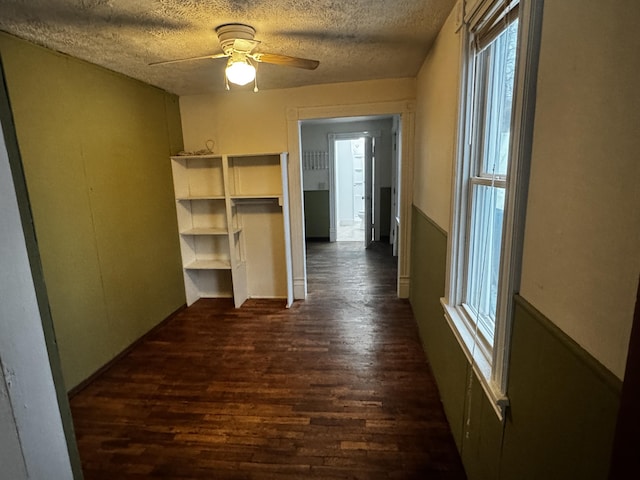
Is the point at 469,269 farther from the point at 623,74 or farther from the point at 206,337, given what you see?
the point at 206,337

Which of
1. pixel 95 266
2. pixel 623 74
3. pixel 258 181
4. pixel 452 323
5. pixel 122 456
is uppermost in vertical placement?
pixel 623 74

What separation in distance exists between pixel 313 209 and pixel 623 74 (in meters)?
6.51

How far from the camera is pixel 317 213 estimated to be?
7.09m

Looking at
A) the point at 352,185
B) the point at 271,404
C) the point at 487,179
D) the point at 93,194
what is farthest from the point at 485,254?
the point at 352,185

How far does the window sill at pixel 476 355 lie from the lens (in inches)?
44.3

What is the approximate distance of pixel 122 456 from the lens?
1.77 m

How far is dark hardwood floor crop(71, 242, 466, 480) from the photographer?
66.6 inches

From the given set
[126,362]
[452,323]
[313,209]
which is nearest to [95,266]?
[126,362]

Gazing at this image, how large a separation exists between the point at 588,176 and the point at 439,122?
157 centimetres

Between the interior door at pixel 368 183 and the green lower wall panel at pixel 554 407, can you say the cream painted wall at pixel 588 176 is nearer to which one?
the green lower wall panel at pixel 554 407

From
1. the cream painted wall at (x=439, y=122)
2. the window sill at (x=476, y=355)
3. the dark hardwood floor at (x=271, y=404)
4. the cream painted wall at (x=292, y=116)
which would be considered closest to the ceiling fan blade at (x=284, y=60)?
the cream painted wall at (x=439, y=122)

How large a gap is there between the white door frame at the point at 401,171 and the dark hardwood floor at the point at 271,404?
0.53 m

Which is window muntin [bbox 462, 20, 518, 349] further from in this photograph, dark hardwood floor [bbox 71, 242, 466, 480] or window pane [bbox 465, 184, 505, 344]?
dark hardwood floor [bbox 71, 242, 466, 480]

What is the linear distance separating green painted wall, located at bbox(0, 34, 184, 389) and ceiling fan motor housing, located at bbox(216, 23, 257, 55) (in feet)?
3.83
